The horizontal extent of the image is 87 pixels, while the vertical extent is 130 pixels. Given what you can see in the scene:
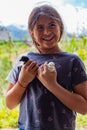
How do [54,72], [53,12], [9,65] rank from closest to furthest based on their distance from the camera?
1. [54,72]
2. [53,12]
3. [9,65]

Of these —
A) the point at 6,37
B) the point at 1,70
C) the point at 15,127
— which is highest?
the point at 6,37

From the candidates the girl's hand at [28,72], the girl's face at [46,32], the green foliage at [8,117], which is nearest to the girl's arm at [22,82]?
the girl's hand at [28,72]

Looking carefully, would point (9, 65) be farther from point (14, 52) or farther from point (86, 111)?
point (86, 111)

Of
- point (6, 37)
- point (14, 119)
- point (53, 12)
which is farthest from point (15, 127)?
point (53, 12)

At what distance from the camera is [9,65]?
2.00 meters

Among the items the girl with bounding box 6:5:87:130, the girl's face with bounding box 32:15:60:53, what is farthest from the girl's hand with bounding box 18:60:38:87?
the girl's face with bounding box 32:15:60:53

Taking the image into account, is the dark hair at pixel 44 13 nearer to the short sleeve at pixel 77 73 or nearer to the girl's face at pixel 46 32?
the girl's face at pixel 46 32

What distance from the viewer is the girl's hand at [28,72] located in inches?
42.3

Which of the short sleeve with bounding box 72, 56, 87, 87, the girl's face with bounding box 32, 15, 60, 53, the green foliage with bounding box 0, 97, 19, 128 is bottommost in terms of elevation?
the green foliage with bounding box 0, 97, 19, 128

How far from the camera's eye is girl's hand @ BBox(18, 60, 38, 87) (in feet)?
3.52

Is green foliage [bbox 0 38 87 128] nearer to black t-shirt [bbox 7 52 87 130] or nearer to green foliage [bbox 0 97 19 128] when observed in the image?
green foliage [bbox 0 97 19 128]

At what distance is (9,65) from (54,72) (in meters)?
0.99

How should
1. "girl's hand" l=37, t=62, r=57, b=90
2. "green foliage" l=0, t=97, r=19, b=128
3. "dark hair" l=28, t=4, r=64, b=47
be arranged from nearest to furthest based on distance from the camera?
"girl's hand" l=37, t=62, r=57, b=90
"dark hair" l=28, t=4, r=64, b=47
"green foliage" l=0, t=97, r=19, b=128

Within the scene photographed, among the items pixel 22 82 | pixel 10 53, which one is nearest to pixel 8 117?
pixel 10 53
